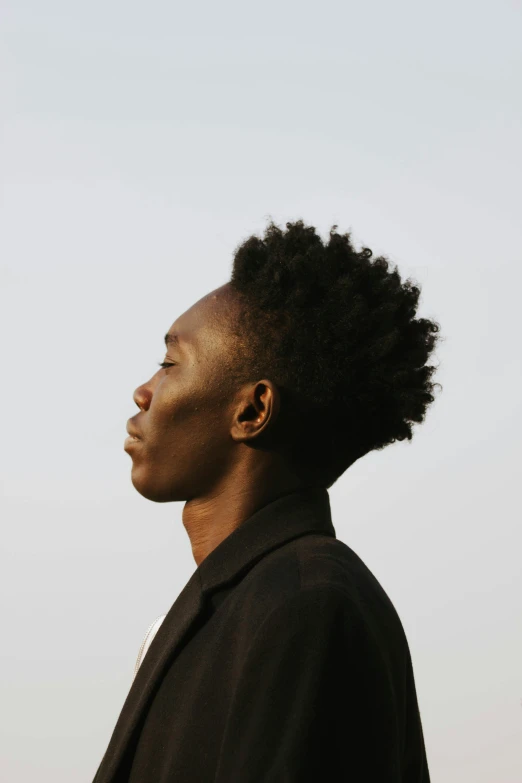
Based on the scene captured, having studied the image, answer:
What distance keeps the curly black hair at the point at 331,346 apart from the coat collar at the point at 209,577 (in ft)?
0.62

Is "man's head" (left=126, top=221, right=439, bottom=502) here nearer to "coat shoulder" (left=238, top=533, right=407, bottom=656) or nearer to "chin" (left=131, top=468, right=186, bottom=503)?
"chin" (left=131, top=468, right=186, bottom=503)

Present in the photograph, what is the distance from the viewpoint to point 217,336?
3758 mm

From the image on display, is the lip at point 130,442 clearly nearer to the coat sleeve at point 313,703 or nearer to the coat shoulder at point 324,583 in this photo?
the coat shoulder at point 324,583

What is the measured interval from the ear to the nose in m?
0.35

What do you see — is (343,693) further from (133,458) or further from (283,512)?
(133,458)

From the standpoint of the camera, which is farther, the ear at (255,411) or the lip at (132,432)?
the lip at (132,432)

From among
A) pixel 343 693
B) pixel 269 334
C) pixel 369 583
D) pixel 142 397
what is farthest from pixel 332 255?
pixel 343 693

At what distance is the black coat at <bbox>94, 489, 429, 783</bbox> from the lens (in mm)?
2775

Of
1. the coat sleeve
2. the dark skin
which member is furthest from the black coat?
the dark skin

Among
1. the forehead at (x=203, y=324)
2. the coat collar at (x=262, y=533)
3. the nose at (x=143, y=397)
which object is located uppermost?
the forehead at (x=203, y=324)

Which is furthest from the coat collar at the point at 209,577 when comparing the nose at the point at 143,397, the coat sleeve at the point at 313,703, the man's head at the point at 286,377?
the nose at the point at 143,397

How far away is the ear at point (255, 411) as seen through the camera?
359 centimetres

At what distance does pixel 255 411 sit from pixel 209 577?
0.53 m

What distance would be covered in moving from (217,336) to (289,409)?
35 cm
